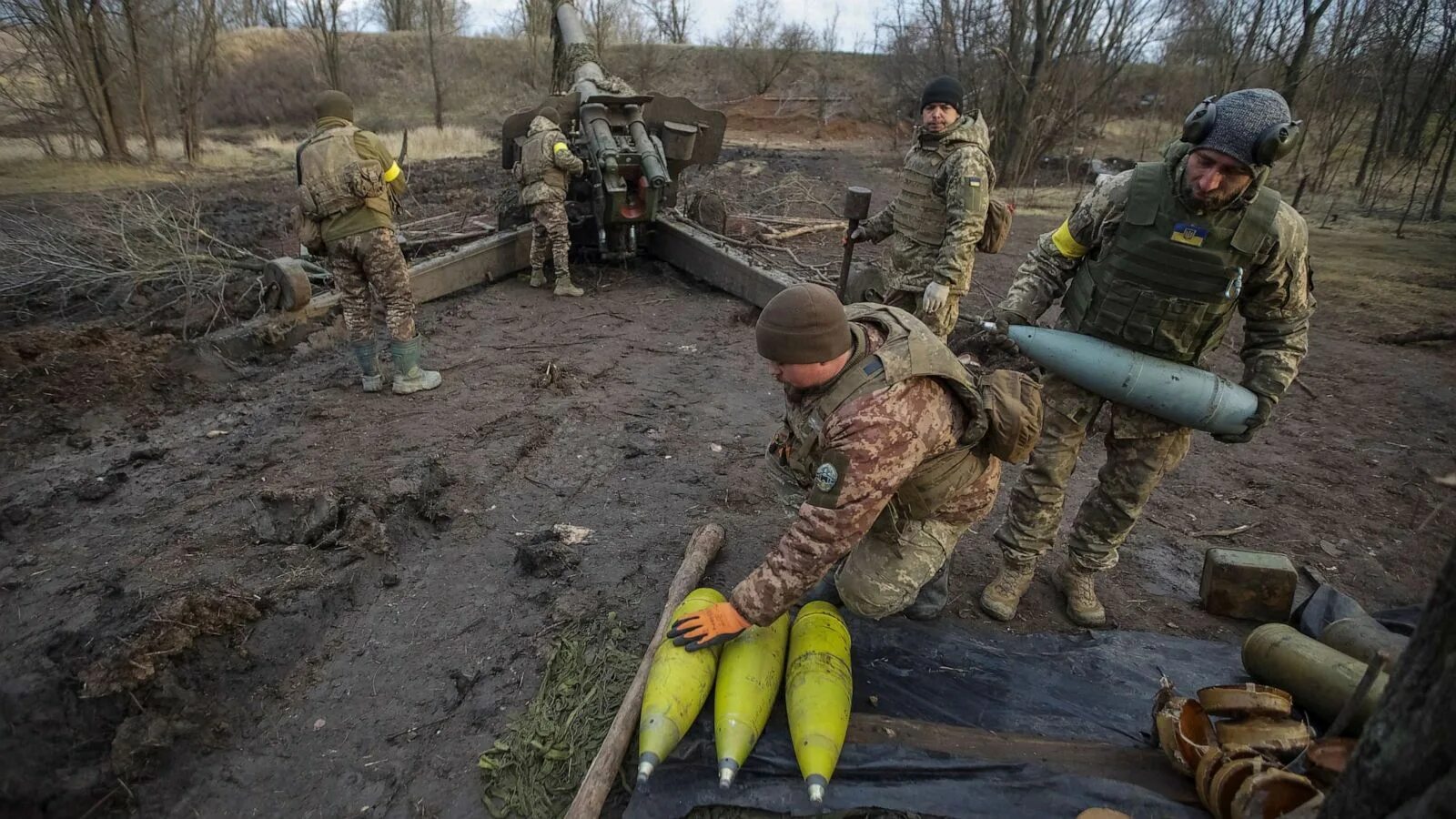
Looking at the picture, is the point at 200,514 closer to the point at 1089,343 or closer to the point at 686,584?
the point at 686,584

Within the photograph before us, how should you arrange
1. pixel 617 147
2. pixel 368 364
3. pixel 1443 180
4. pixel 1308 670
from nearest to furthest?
pixel 1308 670, pixel 368 364, pixel 617 147, pixel 1443 180

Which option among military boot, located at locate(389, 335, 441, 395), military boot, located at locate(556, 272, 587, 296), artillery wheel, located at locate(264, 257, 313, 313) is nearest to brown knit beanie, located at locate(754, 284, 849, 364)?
military boot, located at locate(389, 335, 441, 395)

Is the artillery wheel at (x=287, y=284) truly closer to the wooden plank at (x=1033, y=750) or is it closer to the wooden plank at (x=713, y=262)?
the wooden plank at (x=713, y=262)

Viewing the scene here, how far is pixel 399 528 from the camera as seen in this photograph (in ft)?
11.8

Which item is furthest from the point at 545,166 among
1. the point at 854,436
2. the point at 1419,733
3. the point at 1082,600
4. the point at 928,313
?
the point at 1419,733

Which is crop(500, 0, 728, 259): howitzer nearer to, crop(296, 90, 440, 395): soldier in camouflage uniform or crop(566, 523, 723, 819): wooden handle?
crop(296, 90, 440, 395): soldier in camouflage uniform

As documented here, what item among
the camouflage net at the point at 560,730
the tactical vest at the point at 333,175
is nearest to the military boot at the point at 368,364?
the tactical vest at the point at 333,175

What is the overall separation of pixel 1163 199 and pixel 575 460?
3134 millimetres

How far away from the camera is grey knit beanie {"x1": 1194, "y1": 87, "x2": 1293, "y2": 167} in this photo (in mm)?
2303

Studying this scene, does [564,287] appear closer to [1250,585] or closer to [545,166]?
[545,166]

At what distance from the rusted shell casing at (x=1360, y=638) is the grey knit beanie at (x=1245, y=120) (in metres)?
1.63

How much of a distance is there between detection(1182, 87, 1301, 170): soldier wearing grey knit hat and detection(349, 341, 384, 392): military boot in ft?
15.6

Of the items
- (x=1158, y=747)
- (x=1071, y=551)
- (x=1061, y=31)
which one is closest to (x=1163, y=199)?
(x=1071, y=551)

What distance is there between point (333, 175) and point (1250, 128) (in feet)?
15.1
